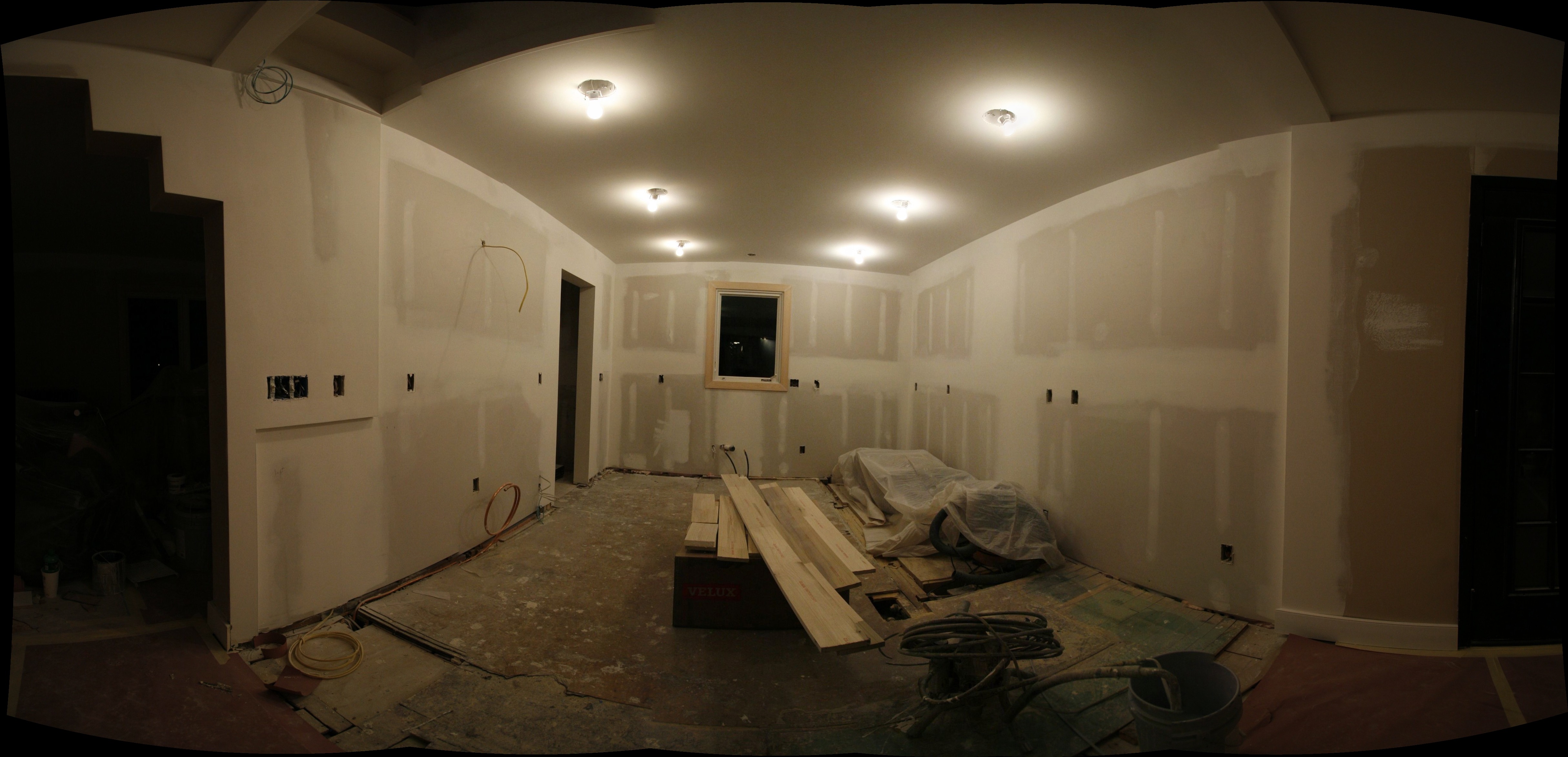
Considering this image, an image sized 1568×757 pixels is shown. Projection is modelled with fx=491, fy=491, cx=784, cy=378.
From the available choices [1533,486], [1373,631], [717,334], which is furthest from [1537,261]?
[717,334]

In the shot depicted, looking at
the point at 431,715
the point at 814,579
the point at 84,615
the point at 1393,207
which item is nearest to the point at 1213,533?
the point at 1393,207

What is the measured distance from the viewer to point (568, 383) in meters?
6.58

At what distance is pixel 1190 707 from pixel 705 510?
2518 mm

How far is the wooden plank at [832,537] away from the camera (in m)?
2.52

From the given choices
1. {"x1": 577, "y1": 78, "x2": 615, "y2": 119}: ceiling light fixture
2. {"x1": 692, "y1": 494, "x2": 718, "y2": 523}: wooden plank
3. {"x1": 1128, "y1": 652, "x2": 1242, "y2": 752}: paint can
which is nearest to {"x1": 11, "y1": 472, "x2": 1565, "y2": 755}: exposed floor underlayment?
{"x1": 1128, "y1": 652, "x2": 1242, "y2": 752}: paint can

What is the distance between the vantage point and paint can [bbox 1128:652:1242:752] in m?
1.50

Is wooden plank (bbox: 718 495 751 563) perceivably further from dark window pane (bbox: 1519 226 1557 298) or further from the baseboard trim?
dark window pane (bbox: 1519 226 1557 298)

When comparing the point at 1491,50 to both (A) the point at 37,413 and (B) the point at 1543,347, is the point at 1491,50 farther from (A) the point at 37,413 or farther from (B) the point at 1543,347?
(A) the point at 37,413

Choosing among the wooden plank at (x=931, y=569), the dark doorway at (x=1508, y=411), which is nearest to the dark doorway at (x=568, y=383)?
the wooden plank at (x=931, y=569)

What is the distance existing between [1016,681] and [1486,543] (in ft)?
7.58

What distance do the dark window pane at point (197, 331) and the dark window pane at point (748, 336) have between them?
5051 millimetres

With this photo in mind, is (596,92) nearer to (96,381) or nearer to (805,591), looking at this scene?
(805,591)

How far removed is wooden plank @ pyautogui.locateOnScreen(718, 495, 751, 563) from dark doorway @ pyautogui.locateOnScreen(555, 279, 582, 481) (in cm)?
309

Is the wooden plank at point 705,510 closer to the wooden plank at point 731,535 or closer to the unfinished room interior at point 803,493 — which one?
the wooden plank at point 731,535
